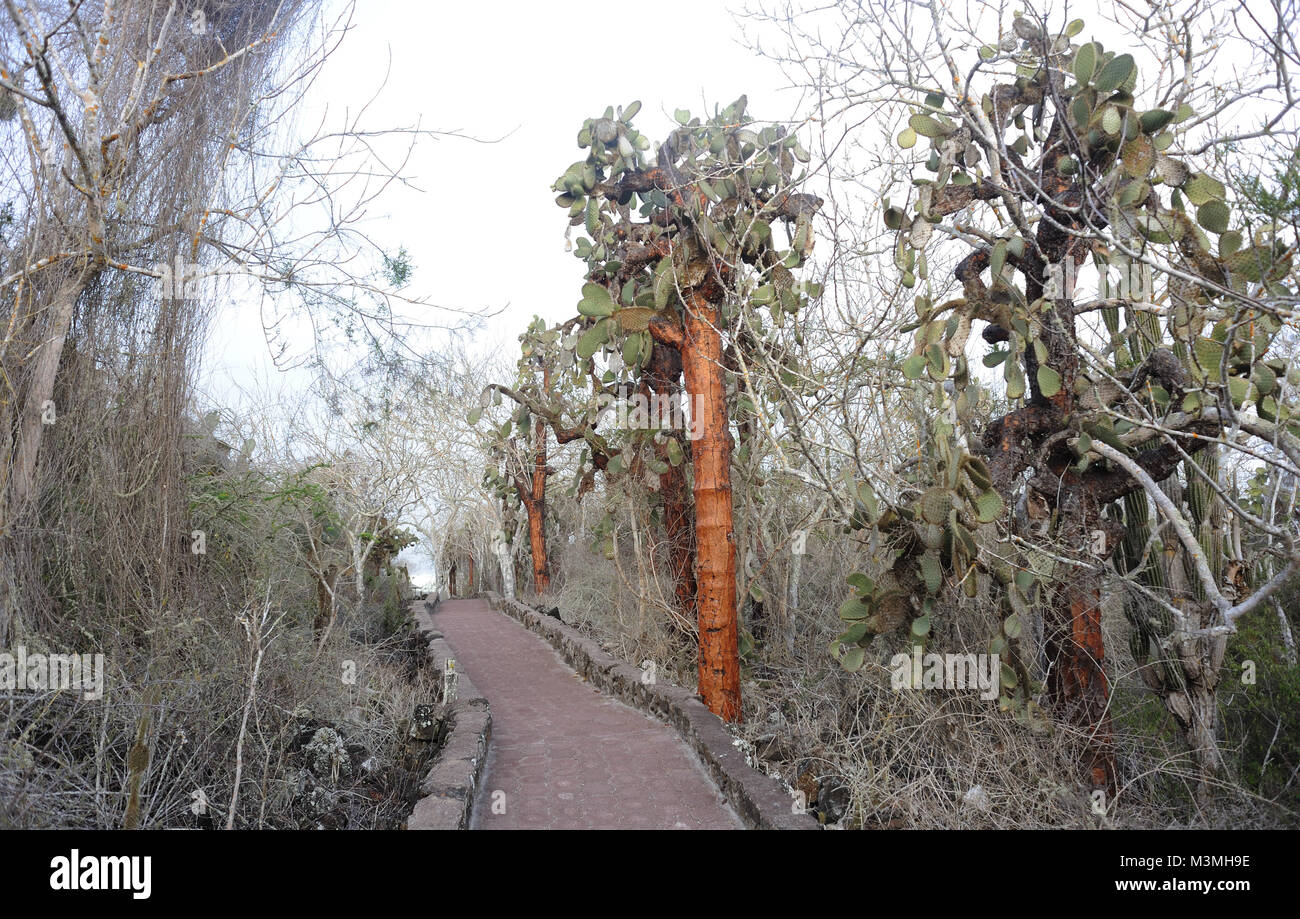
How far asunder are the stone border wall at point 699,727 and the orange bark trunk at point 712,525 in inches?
11.1

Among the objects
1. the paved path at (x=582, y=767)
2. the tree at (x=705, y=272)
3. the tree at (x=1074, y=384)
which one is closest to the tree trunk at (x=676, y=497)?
the tree at (x=705, y=272)

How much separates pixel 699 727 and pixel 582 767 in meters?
0.84

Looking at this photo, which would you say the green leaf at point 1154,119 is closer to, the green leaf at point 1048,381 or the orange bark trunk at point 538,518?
the green leaf at point 1048,381

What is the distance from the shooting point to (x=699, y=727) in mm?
5691

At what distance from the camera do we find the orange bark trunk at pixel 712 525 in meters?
6.13

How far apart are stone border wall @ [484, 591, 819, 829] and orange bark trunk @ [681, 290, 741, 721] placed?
0.92ft

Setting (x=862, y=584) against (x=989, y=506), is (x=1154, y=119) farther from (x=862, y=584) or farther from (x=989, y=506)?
(x=862, y=584)

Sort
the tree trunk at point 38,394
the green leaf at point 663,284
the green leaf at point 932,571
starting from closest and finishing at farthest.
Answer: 1. the green leaf at point 932,571
2. the tree trunk at point 38,394
3. the green leaf at point 663,284

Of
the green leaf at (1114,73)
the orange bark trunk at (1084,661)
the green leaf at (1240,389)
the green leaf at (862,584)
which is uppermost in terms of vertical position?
the green leaf at (1114,73)

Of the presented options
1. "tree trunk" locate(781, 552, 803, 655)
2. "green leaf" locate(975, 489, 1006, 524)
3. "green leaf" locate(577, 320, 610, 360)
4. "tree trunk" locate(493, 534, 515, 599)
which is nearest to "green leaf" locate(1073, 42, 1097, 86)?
"green leaf" locate(975, 489, 1006, 524)

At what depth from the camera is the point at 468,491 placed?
21953mm

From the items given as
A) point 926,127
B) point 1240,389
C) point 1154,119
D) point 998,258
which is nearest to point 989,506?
point 1240,389

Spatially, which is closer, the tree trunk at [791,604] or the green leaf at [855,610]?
the green leaf at [855,610]
